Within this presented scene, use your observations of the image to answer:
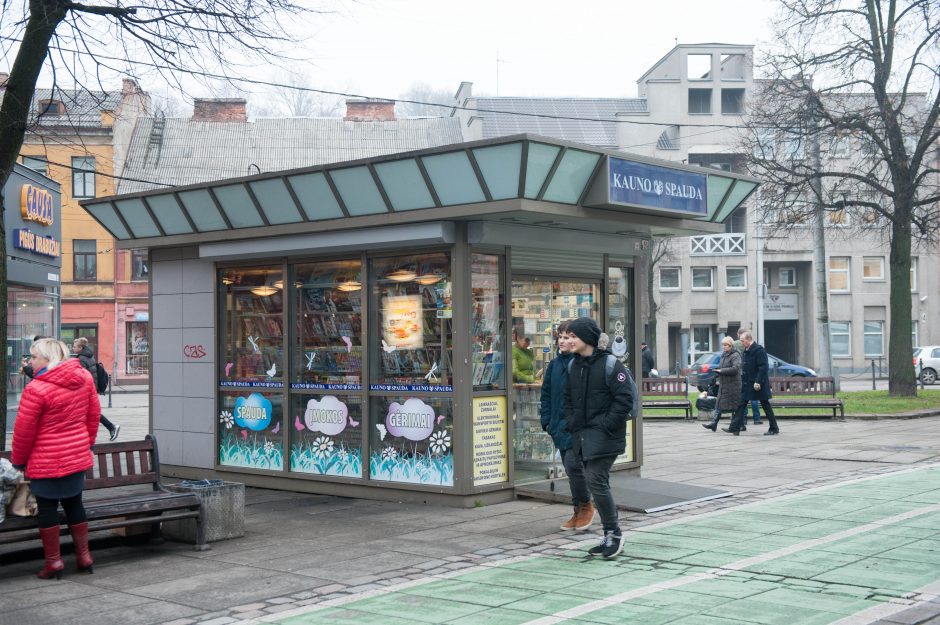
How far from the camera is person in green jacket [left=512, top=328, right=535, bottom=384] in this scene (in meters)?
11.6

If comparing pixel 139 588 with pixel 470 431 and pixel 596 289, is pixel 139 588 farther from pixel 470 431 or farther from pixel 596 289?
pixel 596 289

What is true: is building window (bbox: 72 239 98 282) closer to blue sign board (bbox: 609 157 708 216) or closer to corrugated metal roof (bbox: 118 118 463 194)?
corrugated metal roof (bbox: 118 118 463 194)

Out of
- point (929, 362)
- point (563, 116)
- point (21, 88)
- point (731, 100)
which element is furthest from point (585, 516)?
point (731, 100)

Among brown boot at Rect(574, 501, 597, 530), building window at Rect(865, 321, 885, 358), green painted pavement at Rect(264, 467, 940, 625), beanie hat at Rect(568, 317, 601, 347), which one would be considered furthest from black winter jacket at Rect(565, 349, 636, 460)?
building window at Rect(865, 321, 885, 358)

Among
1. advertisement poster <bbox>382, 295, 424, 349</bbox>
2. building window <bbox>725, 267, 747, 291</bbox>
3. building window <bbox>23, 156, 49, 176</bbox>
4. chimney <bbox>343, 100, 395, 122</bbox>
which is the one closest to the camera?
advertisement poster <bbox>382, 295, 424, 349</bbox>

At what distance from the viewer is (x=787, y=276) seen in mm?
54562

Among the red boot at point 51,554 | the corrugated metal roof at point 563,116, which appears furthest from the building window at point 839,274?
the red boot at point 51,554

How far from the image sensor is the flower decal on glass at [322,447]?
1198 centimetres

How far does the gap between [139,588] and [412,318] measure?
467cm

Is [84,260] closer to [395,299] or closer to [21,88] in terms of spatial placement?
[395,299]

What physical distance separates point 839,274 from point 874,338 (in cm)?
373

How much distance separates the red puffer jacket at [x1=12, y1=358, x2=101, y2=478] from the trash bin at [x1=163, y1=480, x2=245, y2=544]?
1.31 m

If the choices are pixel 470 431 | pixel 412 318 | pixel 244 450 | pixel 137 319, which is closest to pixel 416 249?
pixel 412 318

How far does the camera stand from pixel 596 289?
492 inches
